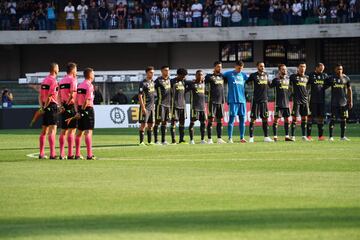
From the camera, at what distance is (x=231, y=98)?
3072 centimetres

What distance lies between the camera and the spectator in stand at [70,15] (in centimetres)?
5797

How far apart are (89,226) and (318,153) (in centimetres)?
1277

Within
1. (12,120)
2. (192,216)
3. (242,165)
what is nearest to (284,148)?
(242,165)

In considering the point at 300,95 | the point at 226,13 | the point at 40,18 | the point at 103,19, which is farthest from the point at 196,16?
the point at 300,95

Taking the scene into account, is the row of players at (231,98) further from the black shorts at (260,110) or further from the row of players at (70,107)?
the row of players at (70,107)

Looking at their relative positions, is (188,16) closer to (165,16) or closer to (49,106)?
(165,16)

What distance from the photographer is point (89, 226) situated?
12.3 m

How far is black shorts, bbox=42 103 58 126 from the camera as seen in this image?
23.2 m

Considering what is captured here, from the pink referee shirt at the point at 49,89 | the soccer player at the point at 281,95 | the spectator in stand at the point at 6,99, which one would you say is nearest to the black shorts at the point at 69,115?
the pink referee shirt at the point at 49,89

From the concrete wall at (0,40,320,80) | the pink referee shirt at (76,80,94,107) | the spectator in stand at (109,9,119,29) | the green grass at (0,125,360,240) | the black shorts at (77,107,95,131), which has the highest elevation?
the spectator in stand at (109,9,119,29)

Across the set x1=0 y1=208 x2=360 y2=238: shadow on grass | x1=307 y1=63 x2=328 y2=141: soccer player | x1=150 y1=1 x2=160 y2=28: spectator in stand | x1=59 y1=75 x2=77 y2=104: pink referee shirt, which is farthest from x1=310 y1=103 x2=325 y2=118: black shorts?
x1=150 y1=1 x2=160 y2=28: spectator in stand

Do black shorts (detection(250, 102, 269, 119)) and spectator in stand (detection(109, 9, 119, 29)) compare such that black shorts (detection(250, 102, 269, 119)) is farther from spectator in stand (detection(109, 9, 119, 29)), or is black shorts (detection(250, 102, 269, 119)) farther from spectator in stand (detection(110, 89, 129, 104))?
spectator in stand (detection(109, 9, 119, 29))

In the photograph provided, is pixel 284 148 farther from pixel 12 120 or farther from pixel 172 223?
pixel 12 120

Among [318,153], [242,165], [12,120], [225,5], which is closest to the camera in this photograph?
[242,165]
